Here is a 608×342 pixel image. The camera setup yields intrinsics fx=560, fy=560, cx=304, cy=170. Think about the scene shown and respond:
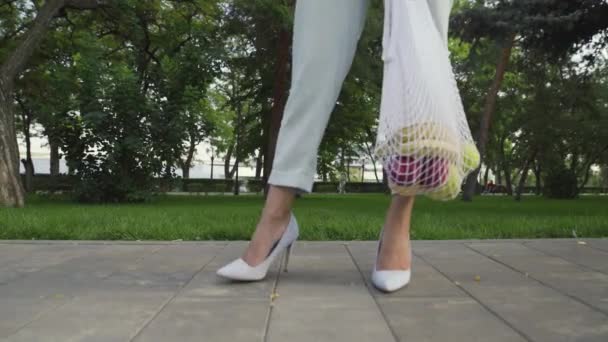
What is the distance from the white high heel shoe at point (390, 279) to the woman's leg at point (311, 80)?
1.60 ft

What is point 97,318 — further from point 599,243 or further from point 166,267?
point 599,243

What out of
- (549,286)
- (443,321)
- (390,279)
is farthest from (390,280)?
(549,286)

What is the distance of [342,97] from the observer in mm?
18719

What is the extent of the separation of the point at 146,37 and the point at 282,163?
15.2 meters

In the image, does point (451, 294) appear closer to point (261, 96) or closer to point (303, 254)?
Result: point (303, 254)

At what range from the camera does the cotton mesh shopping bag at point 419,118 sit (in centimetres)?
193

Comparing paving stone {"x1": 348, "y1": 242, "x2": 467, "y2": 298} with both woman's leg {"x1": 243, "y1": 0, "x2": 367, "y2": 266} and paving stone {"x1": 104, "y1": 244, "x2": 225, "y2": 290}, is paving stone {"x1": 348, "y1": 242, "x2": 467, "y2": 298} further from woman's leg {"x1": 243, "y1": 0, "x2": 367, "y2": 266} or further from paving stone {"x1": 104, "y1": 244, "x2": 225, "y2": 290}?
paving stone {"x1": 104, "y1": 244, "x2": 225, "y2": 290}

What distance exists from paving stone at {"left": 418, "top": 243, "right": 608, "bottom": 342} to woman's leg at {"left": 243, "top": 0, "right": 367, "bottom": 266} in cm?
89

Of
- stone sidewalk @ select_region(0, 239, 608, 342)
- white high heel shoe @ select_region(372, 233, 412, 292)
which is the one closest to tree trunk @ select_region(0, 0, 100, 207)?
stone sidewalk @ select_region(0, 239, 608, 342)

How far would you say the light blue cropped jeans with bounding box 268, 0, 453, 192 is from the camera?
Result: 2420 millimetres

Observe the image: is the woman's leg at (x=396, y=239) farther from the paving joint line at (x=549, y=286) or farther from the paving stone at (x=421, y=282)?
the paving joint line at (x=549, y=286)

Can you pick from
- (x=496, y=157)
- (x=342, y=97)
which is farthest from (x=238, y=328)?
(x=496, y=157)

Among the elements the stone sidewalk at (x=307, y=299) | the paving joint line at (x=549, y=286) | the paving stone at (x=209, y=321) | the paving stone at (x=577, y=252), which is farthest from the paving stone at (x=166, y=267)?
the paving stone at (x=577, y=252)

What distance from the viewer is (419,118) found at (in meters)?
1.92
